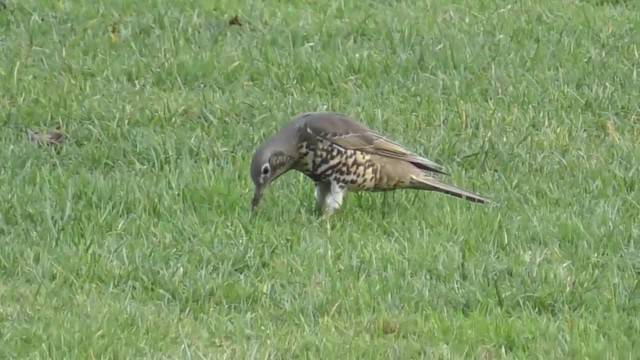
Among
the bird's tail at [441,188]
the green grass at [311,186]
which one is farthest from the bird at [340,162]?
the green grass at [311,186]

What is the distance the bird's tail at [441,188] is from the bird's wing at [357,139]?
2.5 inches

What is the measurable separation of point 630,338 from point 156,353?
72.4 inches

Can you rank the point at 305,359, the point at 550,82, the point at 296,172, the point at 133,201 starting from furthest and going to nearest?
the point at 550,82, the point at 296,172, the point at 133,201, the point at 305,359

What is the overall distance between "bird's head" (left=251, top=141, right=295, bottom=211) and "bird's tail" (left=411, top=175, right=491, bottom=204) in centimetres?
66

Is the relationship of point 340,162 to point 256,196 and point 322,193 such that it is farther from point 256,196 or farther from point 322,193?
point 256,196

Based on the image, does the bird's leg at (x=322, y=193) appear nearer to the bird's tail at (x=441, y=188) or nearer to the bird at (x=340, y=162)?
the bird at (x=340, y=162)

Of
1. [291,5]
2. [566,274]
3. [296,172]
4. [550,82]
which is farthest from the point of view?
[291,5]

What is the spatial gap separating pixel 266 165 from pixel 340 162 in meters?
0.41

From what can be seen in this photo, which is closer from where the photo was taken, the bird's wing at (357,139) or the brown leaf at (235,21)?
the bird's wing at (357,139)

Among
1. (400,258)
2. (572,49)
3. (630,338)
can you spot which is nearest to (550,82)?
(572,49)

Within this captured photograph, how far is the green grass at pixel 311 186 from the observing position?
6.11 metres

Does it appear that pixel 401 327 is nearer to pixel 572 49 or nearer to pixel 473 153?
pixel 473 153

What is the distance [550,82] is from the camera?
9.74m

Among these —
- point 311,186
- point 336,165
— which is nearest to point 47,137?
point 311,186
